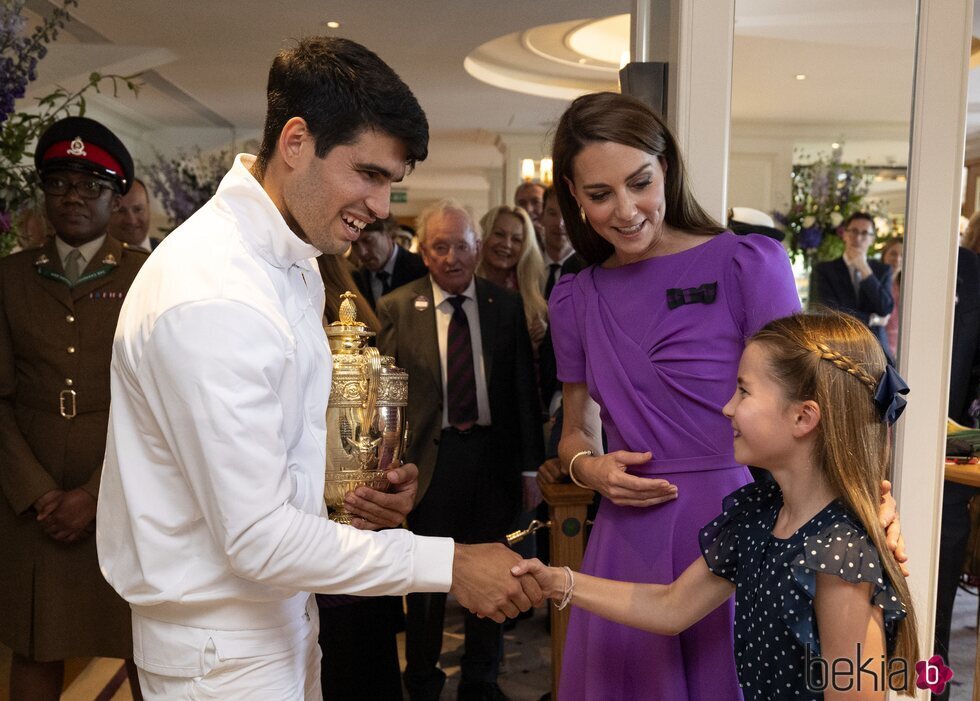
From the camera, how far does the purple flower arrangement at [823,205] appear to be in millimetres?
2537

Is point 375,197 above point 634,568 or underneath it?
above

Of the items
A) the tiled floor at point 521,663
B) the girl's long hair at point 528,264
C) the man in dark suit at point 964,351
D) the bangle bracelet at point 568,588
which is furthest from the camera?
the girl's long hair at point 528,264

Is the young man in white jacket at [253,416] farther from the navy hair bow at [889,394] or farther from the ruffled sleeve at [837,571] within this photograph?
the navy hair bow at [889,394]

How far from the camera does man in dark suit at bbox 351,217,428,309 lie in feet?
16.2

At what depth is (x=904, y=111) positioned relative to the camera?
94.5 inches

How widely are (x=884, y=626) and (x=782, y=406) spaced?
0.37m

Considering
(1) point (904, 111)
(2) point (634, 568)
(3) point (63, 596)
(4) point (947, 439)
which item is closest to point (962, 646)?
(4) point (947, 439)

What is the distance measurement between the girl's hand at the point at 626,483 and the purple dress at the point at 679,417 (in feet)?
0.13

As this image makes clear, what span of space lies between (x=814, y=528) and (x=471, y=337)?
7.55ft

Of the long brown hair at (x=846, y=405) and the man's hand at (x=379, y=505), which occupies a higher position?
the long brown hair at (x=846, y=405)

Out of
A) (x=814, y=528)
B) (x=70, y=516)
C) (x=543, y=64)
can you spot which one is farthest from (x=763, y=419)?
(x=543, y=64)

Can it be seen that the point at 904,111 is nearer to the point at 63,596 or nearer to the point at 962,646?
the point at 63,596

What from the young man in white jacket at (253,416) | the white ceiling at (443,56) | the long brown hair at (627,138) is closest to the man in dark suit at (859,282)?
the white ceiling at (443,56)

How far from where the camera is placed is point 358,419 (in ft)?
6.10
